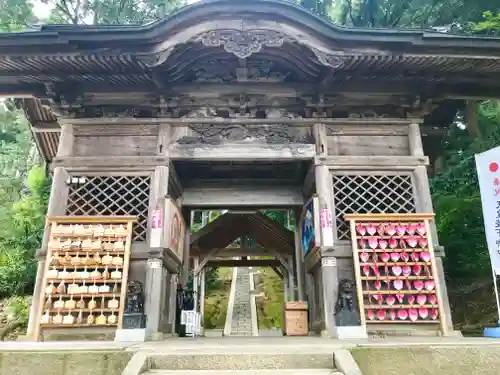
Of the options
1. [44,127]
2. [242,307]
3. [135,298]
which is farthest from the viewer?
[242,307]

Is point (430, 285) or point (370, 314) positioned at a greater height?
point (430, 285)

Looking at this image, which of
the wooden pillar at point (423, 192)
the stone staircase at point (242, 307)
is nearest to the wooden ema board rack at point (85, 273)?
the wooden pillar at point (423, 192)

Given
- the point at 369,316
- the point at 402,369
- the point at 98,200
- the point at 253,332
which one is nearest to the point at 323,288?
the point at 369,316

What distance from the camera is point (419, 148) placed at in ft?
23.3

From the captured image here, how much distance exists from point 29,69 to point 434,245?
25.1 ft

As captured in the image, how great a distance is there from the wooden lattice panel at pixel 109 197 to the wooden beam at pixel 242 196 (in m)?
1.91

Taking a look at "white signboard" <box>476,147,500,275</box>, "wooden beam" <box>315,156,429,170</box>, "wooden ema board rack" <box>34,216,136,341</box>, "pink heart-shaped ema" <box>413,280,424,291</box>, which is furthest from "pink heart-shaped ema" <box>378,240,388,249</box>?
"wooden ema board rack" <box>34,216,136,341</box>

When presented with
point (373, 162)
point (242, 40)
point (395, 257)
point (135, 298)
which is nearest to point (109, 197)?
point (135, 298)

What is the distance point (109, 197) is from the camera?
680 centimetres

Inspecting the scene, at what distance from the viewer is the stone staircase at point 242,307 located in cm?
1625

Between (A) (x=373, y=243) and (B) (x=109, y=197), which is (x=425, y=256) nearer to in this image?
(A) (x=373, y=243)

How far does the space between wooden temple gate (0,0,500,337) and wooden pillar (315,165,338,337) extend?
0.02 meters

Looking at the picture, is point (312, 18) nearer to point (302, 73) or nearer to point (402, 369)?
point (302, 73)

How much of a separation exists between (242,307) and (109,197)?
15.2m
